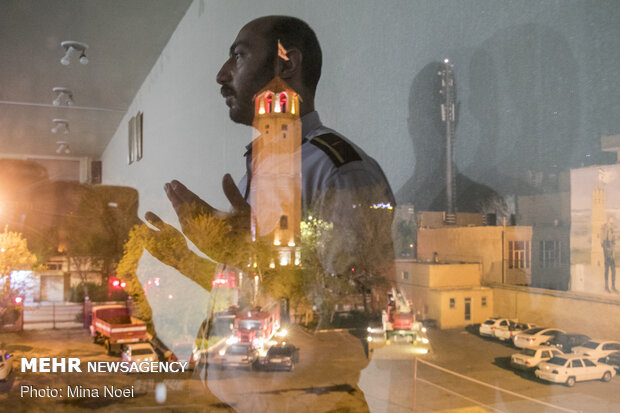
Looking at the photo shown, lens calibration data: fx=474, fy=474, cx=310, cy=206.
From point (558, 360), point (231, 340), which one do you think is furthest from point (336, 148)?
point (558, 360)

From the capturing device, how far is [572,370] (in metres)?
1.13

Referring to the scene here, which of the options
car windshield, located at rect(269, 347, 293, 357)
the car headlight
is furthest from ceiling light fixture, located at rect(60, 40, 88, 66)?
car windshield, located at rect(269, 347, 293, 357)

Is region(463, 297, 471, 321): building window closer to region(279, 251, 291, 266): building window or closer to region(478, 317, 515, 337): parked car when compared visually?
region(478, 317, 515, 337): parked car

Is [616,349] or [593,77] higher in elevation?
[593,77]

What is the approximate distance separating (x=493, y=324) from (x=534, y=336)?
0.10 m

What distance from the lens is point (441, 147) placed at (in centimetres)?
125

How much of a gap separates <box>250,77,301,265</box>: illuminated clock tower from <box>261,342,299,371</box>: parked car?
0.88 feet

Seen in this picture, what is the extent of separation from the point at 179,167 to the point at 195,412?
0.83 meters

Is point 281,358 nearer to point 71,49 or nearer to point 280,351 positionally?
point 280,351

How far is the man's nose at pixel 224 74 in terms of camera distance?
1645 mm

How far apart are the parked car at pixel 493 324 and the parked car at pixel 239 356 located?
27.6 inches

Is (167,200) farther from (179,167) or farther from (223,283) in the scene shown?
(223,283)

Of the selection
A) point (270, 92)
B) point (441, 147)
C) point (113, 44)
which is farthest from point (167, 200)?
point (441, 147)

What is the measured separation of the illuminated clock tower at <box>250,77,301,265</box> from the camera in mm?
1488
